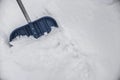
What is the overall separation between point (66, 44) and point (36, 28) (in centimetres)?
17

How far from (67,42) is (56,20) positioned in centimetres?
14

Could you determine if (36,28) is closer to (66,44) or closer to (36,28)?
(36,28)

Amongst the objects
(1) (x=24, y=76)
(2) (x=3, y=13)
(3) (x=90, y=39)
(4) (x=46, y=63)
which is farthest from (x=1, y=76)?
(3) (x=90, y=39)

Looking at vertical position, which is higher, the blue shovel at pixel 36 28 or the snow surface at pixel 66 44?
the blue shovel at pixel 36 28

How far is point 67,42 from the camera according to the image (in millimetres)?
1252

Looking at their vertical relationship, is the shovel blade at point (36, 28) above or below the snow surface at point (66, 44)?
above

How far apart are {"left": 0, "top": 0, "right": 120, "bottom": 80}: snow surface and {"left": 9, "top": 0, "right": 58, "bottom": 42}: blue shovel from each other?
1.1 inches

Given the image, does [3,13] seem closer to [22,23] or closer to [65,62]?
[22,23]

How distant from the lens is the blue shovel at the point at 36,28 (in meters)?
1.27

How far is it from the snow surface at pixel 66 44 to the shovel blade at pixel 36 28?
0.09 ft

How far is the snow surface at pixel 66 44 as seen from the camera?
1217 millimetres

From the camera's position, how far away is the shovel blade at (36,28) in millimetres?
1274

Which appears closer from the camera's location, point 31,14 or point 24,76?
point 24,76

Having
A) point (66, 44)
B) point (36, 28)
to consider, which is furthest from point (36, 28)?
point (66, 44)
